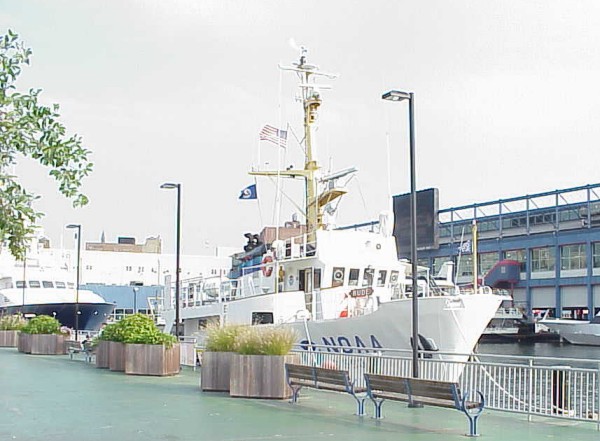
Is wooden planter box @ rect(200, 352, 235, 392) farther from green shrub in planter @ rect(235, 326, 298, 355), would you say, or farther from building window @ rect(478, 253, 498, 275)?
building window @ rect(478, 253, 498, 275)

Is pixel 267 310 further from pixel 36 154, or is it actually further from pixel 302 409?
pixel 36 154

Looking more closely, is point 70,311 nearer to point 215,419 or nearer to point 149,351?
point 149,351

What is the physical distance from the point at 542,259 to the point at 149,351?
230ft

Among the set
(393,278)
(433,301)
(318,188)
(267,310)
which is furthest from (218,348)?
(318,188)

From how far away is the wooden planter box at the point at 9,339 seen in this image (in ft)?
122

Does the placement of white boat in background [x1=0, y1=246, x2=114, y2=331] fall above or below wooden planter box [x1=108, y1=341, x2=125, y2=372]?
above

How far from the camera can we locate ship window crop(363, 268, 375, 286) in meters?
29.4

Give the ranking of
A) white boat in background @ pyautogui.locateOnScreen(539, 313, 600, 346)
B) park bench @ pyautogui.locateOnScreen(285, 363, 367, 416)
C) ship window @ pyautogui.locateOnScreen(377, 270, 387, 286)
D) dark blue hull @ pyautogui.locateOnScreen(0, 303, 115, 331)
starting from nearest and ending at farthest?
park bench @ pyautogui.locateOnScreen(285, 363, 367, 416) < ship window @ pyautogui.locateOnScreen(377, 270, 387, 286) < dark blue hull @ pyautogui.locateOnScreen(0, 303, 115, 331) < white boat in background @ pyautogui.locateOnScreen(539, 313, 600, 346)

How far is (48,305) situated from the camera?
56656mm

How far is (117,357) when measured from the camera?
23547 millimetres

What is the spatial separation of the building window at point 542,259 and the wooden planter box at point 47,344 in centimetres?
6210

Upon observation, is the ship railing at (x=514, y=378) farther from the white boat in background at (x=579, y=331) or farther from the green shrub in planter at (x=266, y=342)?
the white boat in background at (x=579, y=331)

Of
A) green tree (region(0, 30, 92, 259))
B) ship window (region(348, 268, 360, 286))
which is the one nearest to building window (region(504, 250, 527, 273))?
ship window (region(348, 268, 360, 286))

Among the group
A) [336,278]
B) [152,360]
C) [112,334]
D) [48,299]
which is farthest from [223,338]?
[48,299]
